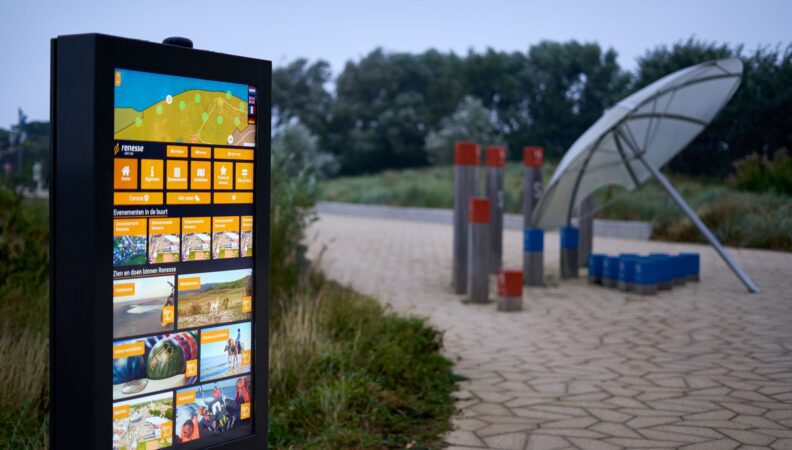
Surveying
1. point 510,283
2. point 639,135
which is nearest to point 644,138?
point 639,135

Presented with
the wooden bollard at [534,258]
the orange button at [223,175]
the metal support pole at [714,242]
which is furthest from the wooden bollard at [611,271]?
the orange button at [223,175]

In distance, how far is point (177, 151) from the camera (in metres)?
2.90

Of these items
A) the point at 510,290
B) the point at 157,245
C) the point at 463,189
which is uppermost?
the point at 463,189

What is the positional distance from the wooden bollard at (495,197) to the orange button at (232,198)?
8.59 meters

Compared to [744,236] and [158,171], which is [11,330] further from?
[744,236]

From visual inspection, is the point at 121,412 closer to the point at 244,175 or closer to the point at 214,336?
the point at 214,336

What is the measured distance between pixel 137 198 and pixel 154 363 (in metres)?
0.60

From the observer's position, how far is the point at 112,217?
2711 millimetres

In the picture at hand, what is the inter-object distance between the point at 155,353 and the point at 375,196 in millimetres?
26604

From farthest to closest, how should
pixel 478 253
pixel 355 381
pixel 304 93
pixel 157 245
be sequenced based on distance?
pixel 304 93 → pixel 478 253 → pixel 355 381 → pixel 157 245

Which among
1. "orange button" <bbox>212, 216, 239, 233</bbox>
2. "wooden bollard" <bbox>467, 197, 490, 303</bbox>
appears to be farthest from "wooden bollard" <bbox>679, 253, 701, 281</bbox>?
"orange button" <bbox>212, 216, 239, 233</bbox>

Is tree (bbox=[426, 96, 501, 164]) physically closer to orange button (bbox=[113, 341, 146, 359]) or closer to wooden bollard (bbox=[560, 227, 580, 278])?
wooden bollard (bbox=[560, 227, 580, 278])

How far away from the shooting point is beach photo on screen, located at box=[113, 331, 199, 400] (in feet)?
9.20

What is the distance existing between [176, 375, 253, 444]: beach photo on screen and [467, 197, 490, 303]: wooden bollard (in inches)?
252
